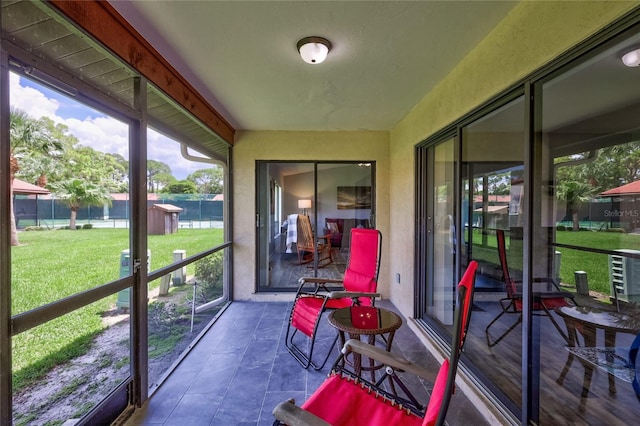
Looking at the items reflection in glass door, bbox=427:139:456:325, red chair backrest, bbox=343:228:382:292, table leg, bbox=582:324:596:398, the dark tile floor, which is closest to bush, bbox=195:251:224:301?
the dark tile floor

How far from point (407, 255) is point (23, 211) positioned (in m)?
3.36

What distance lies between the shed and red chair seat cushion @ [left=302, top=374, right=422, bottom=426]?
5.78 feet

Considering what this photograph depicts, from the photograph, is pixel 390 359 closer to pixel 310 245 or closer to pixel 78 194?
pixel 78 194

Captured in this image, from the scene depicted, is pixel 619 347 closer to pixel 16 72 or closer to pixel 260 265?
pixel 16 72

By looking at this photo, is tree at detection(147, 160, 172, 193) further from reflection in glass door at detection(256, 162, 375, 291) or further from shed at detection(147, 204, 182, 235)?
reflection in glass door at detection(256, 162, 375, 291)

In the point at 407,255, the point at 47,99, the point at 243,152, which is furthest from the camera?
the point at 243,152

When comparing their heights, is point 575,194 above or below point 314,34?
below

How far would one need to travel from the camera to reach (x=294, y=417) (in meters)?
0.98

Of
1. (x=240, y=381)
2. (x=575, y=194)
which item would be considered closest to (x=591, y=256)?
(x=575, y=194)

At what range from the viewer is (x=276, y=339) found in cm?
291

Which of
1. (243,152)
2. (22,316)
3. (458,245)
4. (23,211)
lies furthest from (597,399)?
(243,152)

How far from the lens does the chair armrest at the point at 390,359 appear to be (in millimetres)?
1278

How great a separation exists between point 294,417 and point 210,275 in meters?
2.88

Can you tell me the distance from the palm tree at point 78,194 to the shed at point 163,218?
0.40 m
